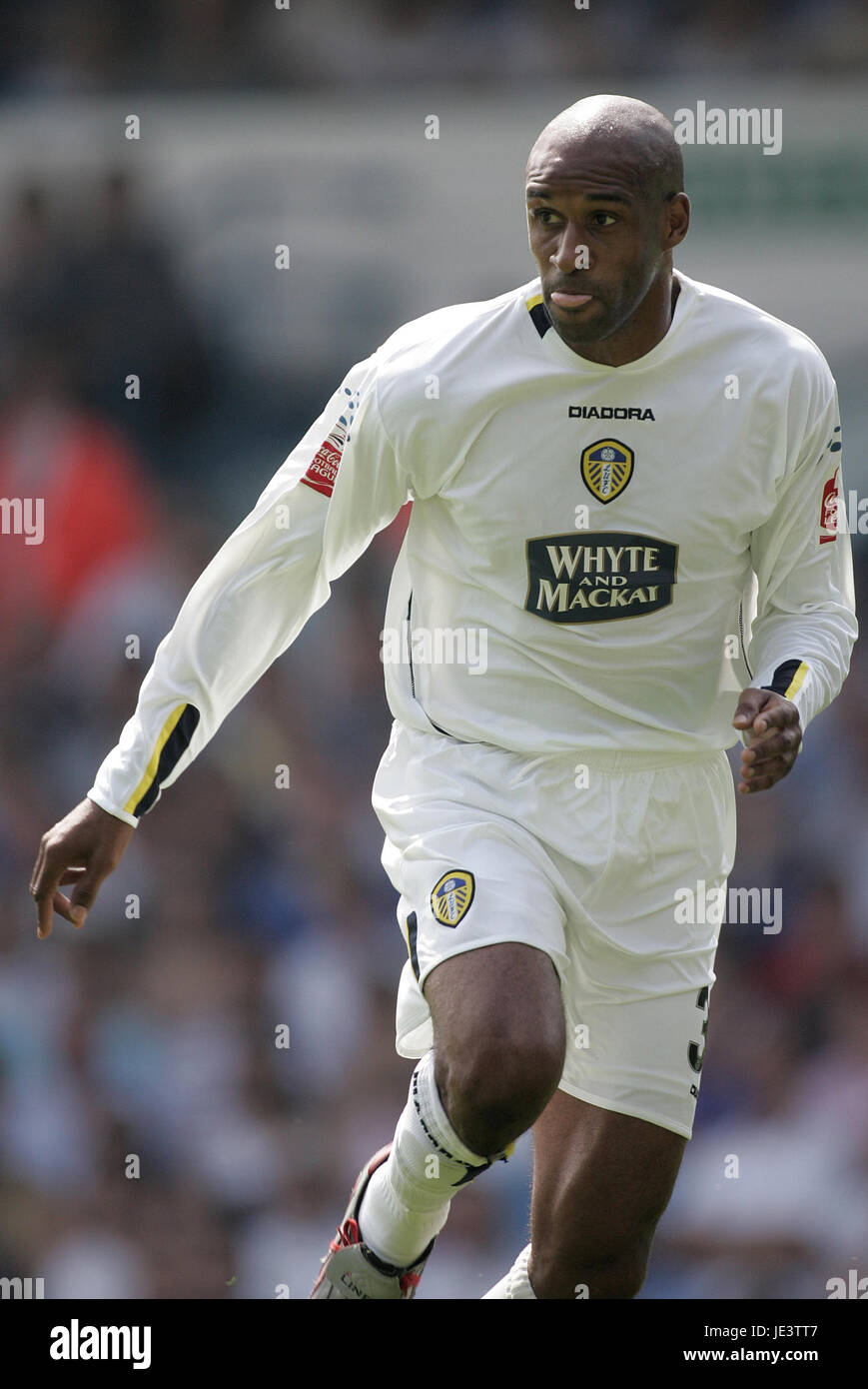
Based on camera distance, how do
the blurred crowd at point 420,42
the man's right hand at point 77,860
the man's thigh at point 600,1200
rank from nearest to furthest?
the man's right hand at point 77,860 < the man's thigh at point 600,1200 < the blurred crowd at point 420,42

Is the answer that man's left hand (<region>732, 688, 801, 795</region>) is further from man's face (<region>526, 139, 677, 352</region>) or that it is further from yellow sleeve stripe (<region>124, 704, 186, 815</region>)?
yellow sleeve stripe (<region>124, 704, 186, 815</region>)

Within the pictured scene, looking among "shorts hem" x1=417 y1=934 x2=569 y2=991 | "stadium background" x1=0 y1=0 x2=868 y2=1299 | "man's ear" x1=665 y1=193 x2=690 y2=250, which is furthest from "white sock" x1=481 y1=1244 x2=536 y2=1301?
"stadium background" x1=0 y1=0 x2=868 y2=1299

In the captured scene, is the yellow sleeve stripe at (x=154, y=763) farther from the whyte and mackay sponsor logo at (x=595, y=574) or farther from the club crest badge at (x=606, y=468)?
the club crest badge at (x=606, y=468)

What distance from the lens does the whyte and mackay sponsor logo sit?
133 inches

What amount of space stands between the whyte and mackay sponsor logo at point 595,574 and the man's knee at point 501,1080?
0.80 m

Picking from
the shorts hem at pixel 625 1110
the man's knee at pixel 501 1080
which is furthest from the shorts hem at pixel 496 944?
the shorts hem at pixel 625 1110

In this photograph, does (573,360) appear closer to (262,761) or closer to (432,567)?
(432,567)

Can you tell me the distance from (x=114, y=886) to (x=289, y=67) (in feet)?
10.5

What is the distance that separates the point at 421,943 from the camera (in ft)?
10.7

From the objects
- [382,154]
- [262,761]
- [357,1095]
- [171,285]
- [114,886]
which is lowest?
[357,1095]

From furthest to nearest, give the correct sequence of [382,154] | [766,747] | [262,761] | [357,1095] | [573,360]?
1. [382,154]
2. [262,761]
3. [357,1095]
4. [573,360]
5. [766,747]

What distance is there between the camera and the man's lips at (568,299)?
3.26 m

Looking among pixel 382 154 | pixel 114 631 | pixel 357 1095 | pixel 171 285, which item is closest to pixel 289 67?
pixel 382 154

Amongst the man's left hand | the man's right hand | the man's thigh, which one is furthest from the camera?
the man's thigh
